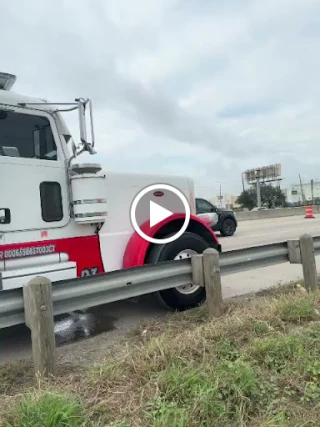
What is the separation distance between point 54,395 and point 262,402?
1366 mm

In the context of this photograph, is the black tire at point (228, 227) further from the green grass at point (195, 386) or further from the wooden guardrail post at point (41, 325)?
the wooden guardrail post at point (41, 325)

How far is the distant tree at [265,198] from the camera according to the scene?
72875mm

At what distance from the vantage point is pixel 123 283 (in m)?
4.41

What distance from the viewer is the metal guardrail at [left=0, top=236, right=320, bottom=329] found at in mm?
3555

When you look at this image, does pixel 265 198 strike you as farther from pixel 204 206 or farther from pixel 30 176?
pixel 30 176

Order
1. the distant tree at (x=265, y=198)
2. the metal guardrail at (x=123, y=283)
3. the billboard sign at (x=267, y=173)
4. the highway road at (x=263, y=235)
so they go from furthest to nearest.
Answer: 1. the billboard sign at (x=267, y=173)
2. the distant tree at (x=265, y=198)
3. the highway road at (x=263, y=235)
4. the metal guardrail at (x=123, y=283)

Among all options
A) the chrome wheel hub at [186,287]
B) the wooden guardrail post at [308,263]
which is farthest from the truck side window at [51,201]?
the wooden guardrail post at [308,263]

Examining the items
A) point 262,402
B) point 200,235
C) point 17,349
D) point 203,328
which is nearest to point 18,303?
point 17,349

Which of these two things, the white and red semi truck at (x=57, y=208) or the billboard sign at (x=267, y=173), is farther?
the billboard sign at (x=267, y=173)

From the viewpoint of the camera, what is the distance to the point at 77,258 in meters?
5.01

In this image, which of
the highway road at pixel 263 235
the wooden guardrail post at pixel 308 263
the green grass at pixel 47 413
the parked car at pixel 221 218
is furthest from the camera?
the parked car at pixel 221 218

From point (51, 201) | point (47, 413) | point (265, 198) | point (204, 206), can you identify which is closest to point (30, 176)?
point (51, 201)

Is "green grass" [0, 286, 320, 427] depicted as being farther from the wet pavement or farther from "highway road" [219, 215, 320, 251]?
"highway road" [219, 215, 320, 251]
